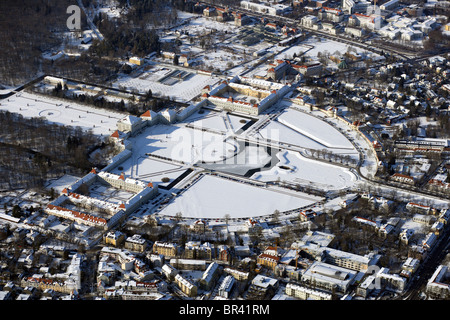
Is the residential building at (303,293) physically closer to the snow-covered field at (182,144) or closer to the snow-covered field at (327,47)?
the snow-covered field at (182,144)

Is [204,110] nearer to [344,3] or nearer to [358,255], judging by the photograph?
[358,255]

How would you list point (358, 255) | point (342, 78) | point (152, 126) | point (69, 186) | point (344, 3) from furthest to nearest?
point (344, 3)
point (342, 78)
point (152, 126)
point (69, 186)
point (358, 255)

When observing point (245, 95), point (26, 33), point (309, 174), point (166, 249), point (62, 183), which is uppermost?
point (26, 33)

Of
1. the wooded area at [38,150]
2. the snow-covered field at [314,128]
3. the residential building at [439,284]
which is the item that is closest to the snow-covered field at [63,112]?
the wooded area at [38,150]

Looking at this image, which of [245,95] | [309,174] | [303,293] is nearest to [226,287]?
[303,293]

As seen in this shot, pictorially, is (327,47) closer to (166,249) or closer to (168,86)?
(168,86)

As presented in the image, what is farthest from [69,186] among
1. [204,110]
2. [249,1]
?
[249,1]
